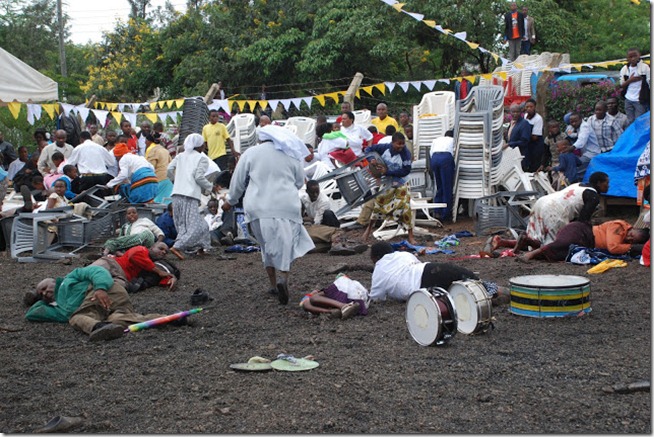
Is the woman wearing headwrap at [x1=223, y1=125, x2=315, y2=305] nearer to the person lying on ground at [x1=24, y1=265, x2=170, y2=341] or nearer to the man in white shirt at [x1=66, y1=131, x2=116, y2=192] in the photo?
the person lying on ground at [x1=24, y1=265, x2=170, y2=341]

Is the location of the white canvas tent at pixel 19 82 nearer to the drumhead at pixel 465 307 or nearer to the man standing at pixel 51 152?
the man standing at pixel 51 152

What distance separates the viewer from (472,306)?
6367 millimetres

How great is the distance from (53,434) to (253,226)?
4.04 m

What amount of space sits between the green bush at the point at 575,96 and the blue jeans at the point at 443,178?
3648mm

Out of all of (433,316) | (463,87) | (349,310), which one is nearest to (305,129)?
(463,87)

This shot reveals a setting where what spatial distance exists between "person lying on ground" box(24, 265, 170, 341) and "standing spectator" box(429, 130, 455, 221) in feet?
23.1

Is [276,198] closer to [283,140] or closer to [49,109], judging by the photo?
[283,140]

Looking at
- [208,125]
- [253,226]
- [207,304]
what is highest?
[208,125]

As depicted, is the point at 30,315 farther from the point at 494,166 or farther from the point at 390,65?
the point at 390,65

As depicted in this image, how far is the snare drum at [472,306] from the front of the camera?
20.7 ft

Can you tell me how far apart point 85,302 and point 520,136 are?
27.7 ft

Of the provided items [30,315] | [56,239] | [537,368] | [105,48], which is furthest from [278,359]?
[105,48]

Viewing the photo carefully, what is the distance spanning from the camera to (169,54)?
2733 centimetres

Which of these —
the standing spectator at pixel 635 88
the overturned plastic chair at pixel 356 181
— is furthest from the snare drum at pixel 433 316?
the standing spectator at pixel 635 88
